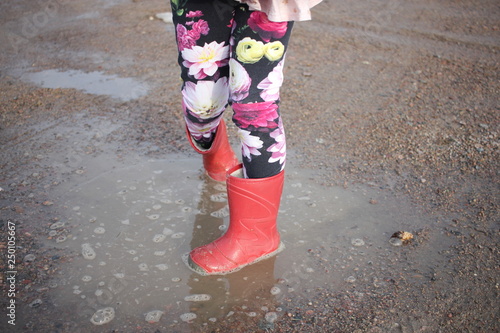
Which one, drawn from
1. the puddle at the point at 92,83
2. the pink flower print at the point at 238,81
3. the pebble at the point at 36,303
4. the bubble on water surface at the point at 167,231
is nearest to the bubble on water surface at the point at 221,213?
the bubble on water surface at the point at 167,231

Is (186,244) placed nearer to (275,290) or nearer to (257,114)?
(275,290)

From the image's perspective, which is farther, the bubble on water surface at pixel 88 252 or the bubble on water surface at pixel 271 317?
the bubble on water surface at pixel 88 252

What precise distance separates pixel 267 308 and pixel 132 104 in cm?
179

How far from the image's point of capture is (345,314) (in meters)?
1.63

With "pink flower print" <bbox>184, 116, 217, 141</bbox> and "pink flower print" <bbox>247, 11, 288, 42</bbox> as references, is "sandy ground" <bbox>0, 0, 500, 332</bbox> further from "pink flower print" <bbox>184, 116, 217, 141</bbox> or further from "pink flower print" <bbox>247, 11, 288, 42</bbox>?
"pink flower print" <bbox>247, 11, 288, 42</bbox>

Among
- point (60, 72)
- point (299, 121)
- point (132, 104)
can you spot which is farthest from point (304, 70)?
point (60, 72)

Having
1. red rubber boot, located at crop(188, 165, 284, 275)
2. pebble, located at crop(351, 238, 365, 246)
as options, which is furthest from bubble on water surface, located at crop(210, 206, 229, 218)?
pebble, located at crop(351, 238, 365, 246)

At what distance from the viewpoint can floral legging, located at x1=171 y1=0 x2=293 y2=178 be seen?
1609mm

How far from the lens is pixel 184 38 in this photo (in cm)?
177

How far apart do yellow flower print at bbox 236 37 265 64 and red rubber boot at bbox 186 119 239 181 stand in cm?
70

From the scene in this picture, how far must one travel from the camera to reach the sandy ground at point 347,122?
1.71 meters

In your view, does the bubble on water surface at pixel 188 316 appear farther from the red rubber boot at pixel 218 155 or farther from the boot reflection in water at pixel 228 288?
the red rubber boot at pixel 218 155

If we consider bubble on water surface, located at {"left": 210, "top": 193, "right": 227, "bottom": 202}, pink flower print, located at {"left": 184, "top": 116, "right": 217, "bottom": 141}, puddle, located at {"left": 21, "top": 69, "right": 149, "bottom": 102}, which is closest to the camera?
pink flower print, located at {"left": 184, "top": 116, "right": 217, "bottom": 141}

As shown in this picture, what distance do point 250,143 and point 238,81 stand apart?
21cm
